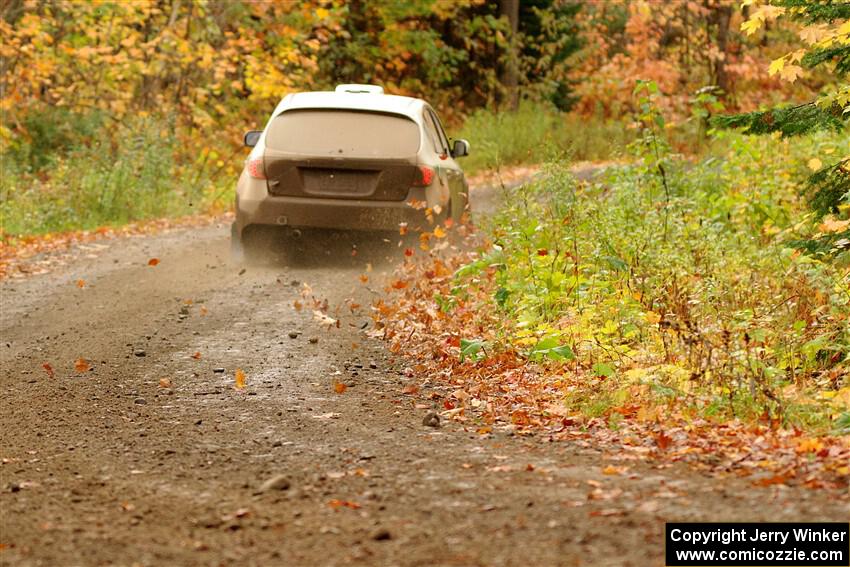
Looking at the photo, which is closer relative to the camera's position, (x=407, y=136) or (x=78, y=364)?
(x=78, y=364)

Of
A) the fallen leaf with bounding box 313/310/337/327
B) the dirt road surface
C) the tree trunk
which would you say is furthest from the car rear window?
the tree trunk

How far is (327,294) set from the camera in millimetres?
11695

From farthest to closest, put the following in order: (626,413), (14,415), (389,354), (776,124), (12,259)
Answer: (12,259)
(389,354)
(776,124)
(14,415)
(626,413)

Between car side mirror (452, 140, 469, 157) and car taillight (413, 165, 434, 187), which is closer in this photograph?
car taillight (413, 165, 434, 187)

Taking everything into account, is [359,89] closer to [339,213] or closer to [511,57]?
[339,213]

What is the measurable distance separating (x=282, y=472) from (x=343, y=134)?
7.16m

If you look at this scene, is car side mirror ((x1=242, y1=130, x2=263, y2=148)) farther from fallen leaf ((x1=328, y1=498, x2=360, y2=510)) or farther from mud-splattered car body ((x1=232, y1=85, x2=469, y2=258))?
fallen leaf ((x1=328, y1=498, x2=360, y2=510))

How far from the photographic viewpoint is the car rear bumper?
41.0 feet

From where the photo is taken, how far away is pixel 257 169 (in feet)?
41.7

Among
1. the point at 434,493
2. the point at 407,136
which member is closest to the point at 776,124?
the point at 434,493

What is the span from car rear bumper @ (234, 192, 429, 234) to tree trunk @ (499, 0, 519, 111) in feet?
69.7

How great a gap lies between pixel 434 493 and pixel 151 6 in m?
22.3

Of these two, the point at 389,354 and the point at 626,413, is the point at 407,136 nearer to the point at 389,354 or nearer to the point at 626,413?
the point at 389,354

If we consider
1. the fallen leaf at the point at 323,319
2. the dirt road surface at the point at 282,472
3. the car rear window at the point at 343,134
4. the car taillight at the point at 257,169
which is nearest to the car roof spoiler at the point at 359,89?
the car rear window at the point at 343,134
